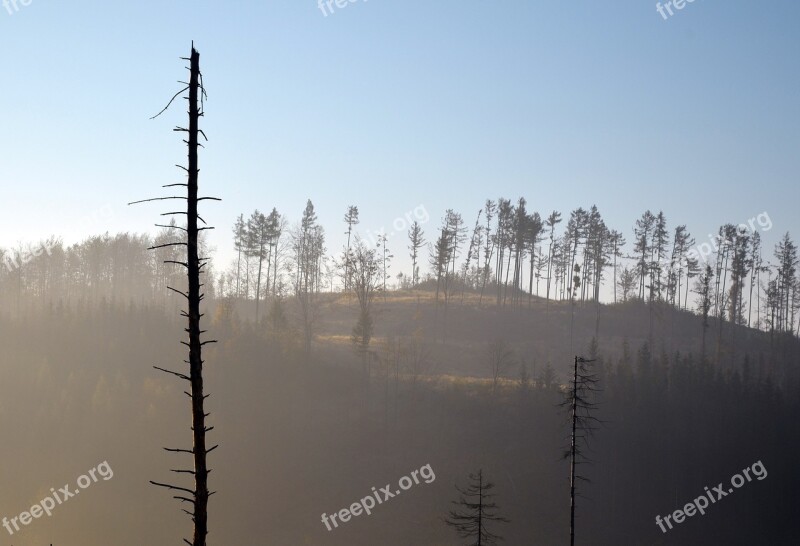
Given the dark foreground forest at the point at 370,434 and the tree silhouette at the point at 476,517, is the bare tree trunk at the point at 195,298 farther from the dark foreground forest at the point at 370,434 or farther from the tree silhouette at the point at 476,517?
the dark foreground forest at the point at 370,434

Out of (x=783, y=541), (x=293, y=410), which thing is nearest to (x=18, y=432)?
(x=293, y=410)

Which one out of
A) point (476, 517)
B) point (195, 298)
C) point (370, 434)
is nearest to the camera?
point (195, 298)

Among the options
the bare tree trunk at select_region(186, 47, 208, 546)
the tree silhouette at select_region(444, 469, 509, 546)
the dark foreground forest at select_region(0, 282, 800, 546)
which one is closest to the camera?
the bare tree trunk at select_region(186, 47, 208, 546)

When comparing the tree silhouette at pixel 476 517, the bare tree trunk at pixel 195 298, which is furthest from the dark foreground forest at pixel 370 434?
the bare tree trunk at pixel 195 298

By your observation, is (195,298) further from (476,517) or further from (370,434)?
(370,434)

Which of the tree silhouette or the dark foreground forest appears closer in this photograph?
the tree silhouette

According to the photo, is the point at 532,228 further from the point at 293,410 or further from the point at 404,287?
the point at 293,410

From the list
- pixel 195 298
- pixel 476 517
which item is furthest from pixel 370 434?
pixel 195 298

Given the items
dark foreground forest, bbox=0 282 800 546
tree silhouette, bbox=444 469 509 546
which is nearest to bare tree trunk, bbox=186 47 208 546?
tree silhouette, bbox=444 469 509 546

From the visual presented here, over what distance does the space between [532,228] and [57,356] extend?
Answer: 67.6 meters

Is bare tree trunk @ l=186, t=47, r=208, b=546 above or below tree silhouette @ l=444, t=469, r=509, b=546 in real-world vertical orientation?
above

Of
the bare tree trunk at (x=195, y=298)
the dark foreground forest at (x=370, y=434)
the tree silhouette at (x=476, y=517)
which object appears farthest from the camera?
the dark foreground forest at (x=370, y=434)

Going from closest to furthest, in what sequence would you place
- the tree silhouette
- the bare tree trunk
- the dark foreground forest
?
the bare tree trunk
the tree silhouette
the dark foreground forest

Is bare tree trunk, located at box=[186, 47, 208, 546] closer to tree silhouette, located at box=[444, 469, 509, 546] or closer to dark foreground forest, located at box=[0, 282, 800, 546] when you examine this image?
tree silhouette, located at box=[444, 469, 509, 546]
